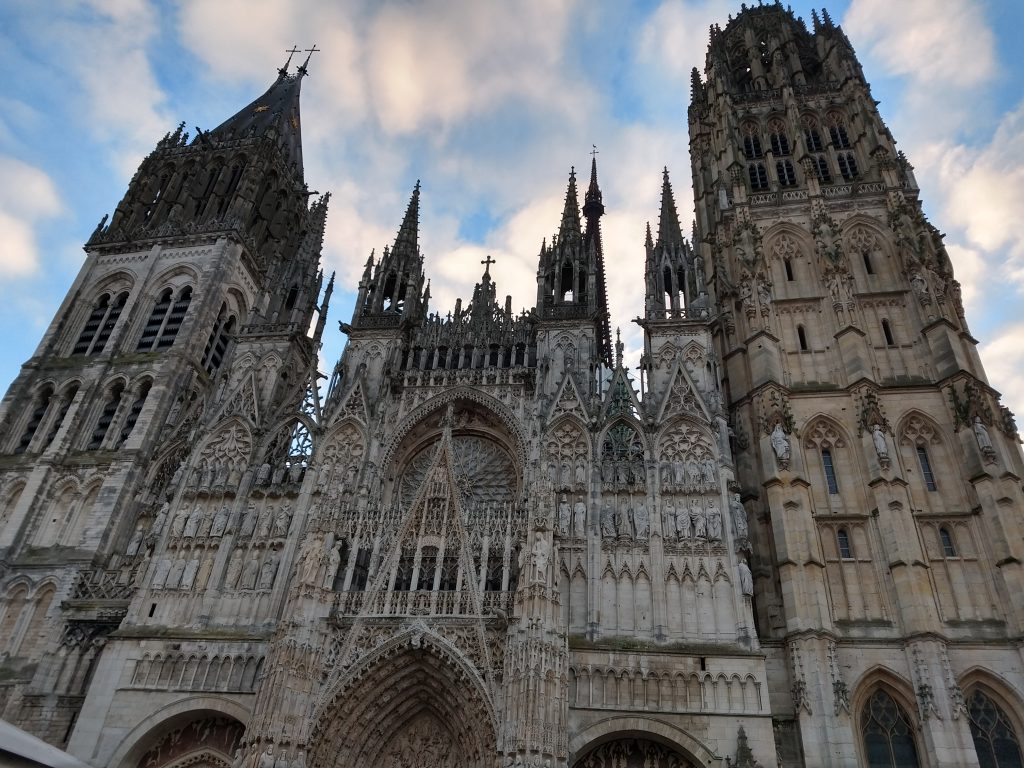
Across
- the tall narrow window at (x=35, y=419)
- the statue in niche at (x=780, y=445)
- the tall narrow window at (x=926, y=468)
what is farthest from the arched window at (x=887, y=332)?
the tall narrow window at (x=35, y=419)

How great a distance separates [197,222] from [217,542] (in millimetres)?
18481

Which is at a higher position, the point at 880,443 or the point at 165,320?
the point at 165,320

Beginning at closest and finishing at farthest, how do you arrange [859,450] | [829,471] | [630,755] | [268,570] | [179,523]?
[630,755], [268,570], [859,450], [829,471], [179,523]

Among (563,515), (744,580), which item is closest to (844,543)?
(744,580)

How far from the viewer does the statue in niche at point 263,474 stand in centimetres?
2492

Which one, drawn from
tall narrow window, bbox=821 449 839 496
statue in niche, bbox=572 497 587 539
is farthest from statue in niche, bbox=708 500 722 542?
tall narrow window, bbox=821 449 839 496

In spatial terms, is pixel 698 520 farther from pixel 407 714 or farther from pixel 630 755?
pixel 407 714

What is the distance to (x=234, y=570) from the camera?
2300cm

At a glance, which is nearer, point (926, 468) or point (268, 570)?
point (268, 570)

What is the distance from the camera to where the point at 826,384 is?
83.7 ft

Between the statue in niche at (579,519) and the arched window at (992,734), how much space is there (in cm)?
1083

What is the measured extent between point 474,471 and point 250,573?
7688 mm

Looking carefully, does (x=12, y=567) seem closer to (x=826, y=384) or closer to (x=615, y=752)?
(x=615, y=752)

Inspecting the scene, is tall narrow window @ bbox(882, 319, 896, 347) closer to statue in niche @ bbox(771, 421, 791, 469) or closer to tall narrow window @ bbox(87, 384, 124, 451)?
statue in niche @ bbox(771, 421, 791, 469)
